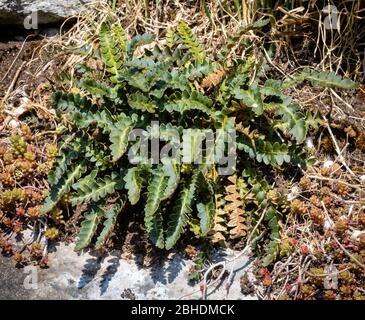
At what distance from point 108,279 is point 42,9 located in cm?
231

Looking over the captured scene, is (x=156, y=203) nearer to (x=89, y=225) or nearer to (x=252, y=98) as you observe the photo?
(x=89, y=225)

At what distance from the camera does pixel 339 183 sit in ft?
13.5

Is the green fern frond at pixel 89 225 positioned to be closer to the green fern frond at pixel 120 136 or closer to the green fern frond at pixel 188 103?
the green fern frond at pixel 120 136

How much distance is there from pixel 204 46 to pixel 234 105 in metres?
0.70

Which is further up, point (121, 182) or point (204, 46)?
point (204, 46)

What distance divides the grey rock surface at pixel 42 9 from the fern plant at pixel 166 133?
72cm

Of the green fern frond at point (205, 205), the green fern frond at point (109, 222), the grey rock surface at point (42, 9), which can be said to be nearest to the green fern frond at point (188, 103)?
the green fern frond at point (205, 205)

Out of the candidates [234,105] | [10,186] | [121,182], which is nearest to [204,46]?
[234,105]

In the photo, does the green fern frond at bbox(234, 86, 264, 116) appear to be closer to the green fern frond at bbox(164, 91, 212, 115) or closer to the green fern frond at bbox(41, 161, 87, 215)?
the green fern frond at bbox(164, 91, 212, 115)

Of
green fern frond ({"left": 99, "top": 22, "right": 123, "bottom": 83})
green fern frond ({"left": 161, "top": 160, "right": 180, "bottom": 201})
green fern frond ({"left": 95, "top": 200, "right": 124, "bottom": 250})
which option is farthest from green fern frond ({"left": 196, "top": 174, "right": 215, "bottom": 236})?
green fern frond ({"left": 99, "top": 22, "right": 123, "bottom": 83})

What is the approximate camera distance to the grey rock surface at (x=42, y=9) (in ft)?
15.9

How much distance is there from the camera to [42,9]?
488 cm
